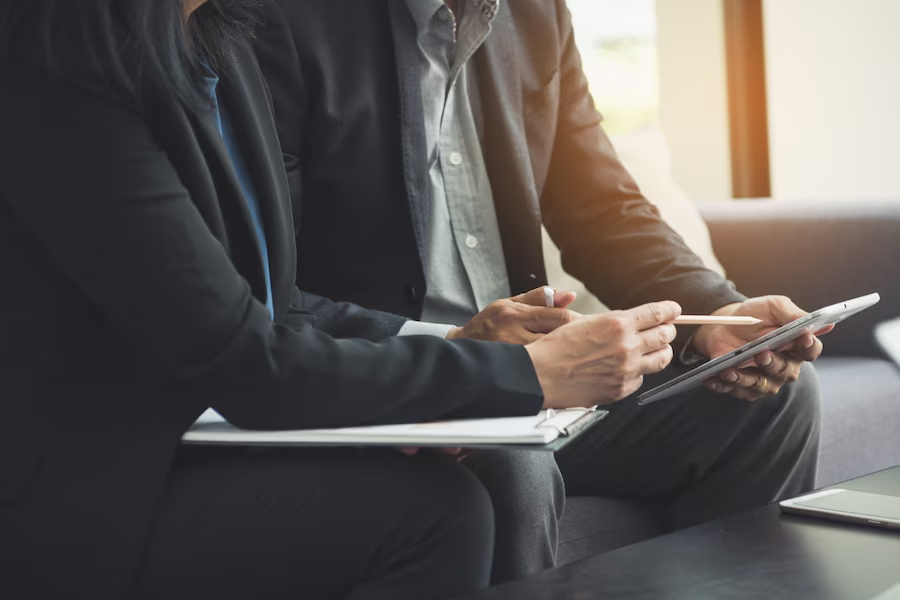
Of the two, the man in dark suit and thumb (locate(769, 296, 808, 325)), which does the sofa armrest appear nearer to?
the man in dark suit

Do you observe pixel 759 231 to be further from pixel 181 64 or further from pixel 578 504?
pixel 181 64

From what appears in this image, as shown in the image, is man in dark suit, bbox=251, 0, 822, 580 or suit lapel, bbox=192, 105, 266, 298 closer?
suit lapel, bbox=192, 105, 266, 298

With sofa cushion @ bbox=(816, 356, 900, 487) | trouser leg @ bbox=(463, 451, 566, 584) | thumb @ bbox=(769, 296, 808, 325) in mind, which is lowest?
sofa cushion @ bbox=(816, 356, 900, 487)

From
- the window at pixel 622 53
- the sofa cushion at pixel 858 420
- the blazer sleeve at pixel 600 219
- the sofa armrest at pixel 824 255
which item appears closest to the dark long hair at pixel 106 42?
the blazer sleeve at pixel 600 219

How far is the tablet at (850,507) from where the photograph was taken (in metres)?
0.85

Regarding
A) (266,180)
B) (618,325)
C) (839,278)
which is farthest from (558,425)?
(839,278)

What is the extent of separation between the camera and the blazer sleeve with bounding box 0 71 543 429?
75 centimetres

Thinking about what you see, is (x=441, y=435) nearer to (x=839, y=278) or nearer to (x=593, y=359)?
(x=593, y=359)

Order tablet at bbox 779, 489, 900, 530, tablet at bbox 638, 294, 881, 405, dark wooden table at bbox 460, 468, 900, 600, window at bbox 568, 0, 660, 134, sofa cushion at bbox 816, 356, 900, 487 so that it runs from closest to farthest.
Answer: dark wooden table at bbox 460, 468, 900, 600, tablet at bbox 779, 489, 900, 530, tablet at bbox 638, 294, 881, 405, sofa cushion at bbox 816, 356, 900, 487, window at bbox 568, 0, 660, 134

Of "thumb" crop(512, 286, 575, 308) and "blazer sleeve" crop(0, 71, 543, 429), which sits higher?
"blazer sleeve" crop(0, 71, 543, 429)

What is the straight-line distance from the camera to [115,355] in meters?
0.80

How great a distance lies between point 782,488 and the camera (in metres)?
1.25

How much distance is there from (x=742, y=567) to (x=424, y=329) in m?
0.54

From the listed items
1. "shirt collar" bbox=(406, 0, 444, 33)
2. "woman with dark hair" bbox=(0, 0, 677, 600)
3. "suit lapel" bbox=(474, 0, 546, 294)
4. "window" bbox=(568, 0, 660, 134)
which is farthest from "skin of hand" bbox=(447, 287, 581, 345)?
"window" bbox=(568, 0, 660, 134)
